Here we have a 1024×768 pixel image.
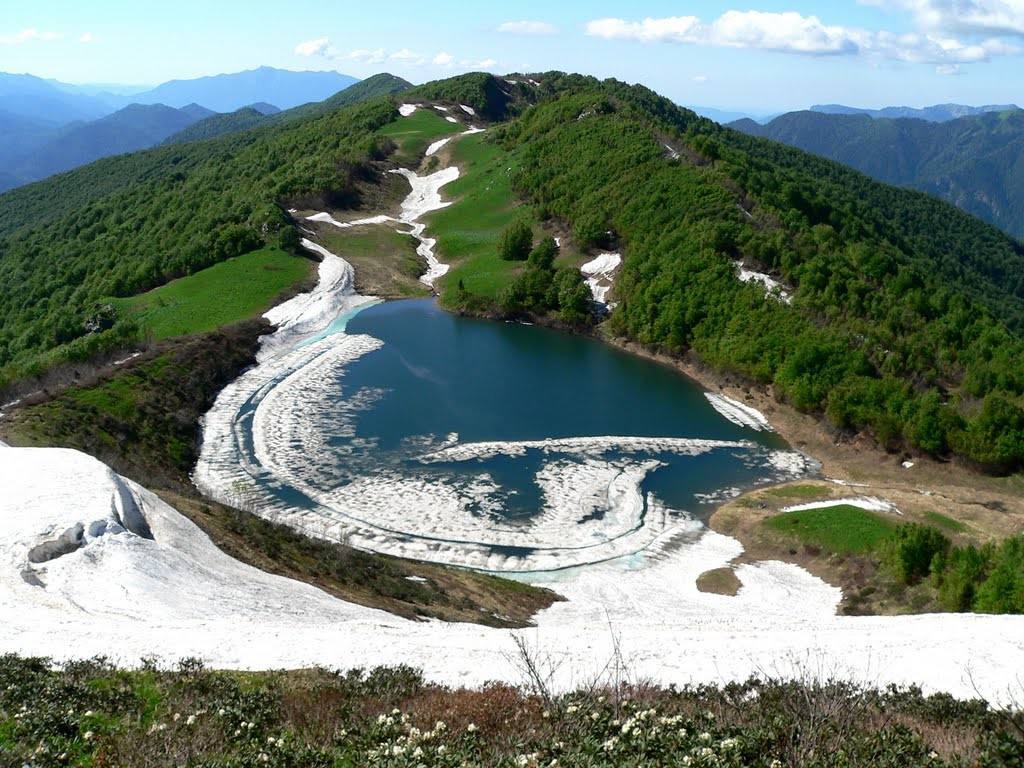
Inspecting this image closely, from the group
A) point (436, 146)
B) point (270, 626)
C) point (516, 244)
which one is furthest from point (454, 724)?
point (436, 146)

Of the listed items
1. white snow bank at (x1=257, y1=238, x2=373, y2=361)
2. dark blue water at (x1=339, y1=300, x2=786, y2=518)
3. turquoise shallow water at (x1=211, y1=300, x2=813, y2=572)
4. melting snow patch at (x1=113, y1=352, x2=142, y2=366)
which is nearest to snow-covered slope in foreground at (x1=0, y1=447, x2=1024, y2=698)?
turquoise shallow water at (x1=211, y1=300, x2=813, y2=572)

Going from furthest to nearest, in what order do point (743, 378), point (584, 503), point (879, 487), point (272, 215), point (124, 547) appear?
1. point (272, 215)
2. point (743, 378)
3. point (879, 487)
4. point (584, 503)
5. point (124, 547)

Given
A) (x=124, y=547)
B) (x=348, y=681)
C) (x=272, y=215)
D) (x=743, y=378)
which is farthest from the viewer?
(x=272, y=215)

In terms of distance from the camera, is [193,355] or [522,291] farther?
[522,291]

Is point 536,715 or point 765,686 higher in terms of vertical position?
point 536,715

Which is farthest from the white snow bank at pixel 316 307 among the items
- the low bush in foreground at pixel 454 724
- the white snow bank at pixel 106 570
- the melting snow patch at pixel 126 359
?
the low bush in foreground at pixel 454 724

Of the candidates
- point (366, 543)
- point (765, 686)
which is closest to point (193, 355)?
point (366, 543)

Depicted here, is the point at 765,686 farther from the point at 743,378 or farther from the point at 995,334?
the point at 995,334
